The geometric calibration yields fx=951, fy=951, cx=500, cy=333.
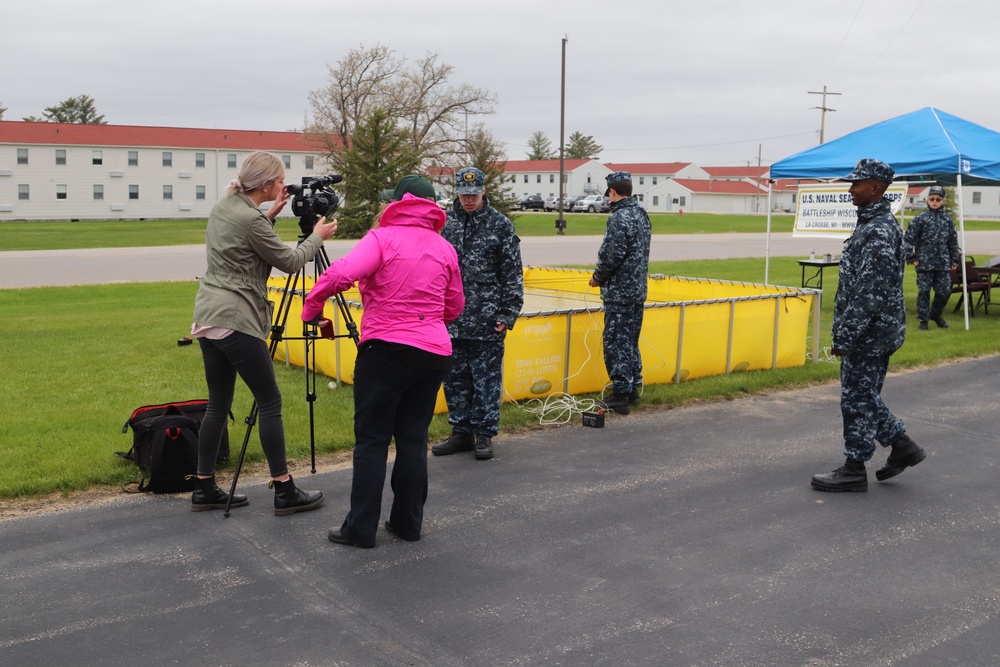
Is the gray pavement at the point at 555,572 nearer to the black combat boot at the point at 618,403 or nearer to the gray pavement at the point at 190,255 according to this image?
the black combat boot at the point at 618,403

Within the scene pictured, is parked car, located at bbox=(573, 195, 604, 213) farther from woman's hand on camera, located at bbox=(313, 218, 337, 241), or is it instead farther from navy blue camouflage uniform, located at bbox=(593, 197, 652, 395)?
woman's hand on camera, located at bbox=(313, 218, 337, 241)

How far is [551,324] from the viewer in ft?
27.1

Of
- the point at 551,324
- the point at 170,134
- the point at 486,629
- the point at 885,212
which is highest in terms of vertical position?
the point at 170,134

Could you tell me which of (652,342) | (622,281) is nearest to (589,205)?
(652,342)

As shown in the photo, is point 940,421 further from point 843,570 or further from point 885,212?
point 843,570

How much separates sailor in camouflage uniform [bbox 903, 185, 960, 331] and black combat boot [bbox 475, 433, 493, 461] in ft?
29.9

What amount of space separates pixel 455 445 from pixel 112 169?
67.7m

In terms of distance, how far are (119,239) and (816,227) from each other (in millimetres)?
30089

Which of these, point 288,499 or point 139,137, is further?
point 139,137

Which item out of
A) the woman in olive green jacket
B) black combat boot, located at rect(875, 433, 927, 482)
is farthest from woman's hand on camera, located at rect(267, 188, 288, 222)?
black combat boot, located at rect(875, 433, 927, 482)

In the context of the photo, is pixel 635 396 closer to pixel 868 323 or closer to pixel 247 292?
pixel 868 323

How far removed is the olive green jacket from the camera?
493cm

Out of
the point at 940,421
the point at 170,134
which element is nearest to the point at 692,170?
the point at 170,134

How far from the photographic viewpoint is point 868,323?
568 centimetres
